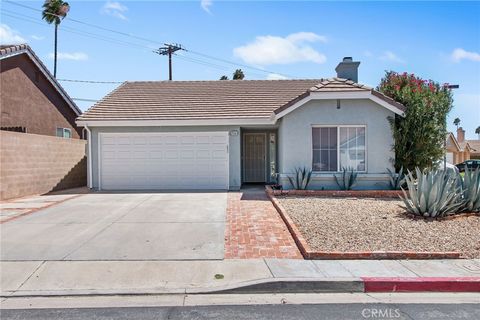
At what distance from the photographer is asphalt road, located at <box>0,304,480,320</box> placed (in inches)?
167

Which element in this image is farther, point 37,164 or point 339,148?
point 37,164

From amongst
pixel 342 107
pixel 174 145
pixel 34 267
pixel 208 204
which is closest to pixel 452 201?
pixel 342 107

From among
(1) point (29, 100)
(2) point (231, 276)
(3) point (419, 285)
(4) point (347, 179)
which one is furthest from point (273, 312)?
(1) point (29, 100)

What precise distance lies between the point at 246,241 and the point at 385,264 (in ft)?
8.29

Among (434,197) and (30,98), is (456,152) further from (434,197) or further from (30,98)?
(30,98)

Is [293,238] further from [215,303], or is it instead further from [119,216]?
[119,216]

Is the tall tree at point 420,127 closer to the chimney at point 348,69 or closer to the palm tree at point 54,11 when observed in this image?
the chimney at point 348,69

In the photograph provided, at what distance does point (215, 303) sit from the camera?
15.1ft

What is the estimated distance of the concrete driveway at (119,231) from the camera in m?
6.33

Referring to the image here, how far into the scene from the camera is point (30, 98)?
712 inches

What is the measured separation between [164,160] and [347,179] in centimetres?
710

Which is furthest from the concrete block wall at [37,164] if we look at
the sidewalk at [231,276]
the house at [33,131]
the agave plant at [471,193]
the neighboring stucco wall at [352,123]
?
the agave plant at [471,193]

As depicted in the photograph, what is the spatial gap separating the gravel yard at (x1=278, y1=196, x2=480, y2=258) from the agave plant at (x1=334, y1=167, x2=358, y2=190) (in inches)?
85.6

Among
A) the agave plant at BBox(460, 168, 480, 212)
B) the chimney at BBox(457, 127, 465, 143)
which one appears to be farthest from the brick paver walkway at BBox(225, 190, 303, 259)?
the chimney at BBox(457, 127, 465, 143)
